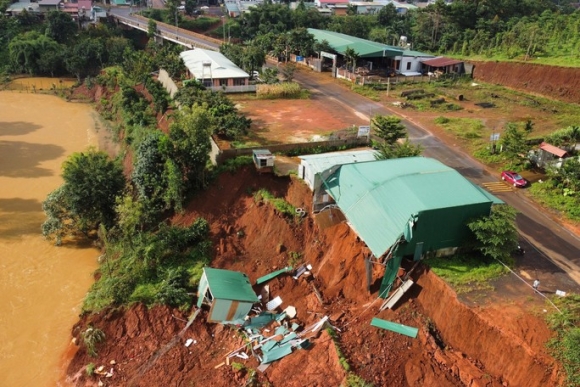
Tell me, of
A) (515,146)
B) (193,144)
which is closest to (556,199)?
(515,146)

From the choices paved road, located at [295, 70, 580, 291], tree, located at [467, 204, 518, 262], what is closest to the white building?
paved road, located at [295, 70, 580, 291]

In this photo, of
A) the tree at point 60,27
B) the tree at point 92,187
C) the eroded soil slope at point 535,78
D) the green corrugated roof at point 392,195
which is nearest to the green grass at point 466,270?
the green corrugated roof at point 392,195

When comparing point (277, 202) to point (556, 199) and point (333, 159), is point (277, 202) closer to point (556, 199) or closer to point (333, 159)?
point (333, 159)

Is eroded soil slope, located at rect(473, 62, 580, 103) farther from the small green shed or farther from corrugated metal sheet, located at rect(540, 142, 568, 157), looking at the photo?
the small green shed

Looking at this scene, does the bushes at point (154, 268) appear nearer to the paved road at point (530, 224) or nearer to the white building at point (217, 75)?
the paved road at point (530, 224)

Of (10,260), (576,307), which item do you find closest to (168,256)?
(10,260)

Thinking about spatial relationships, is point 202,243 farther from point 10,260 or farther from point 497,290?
point 497,290
